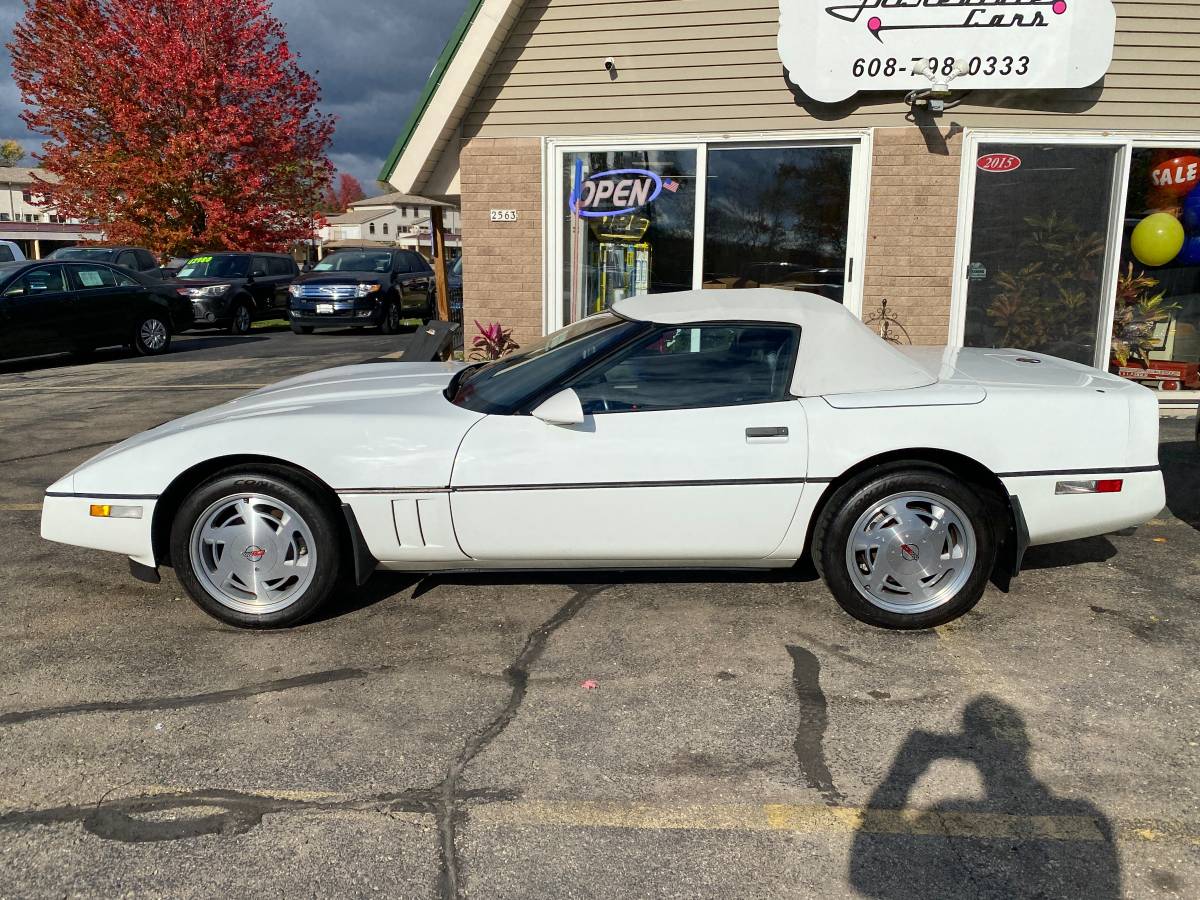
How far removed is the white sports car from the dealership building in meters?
5.07

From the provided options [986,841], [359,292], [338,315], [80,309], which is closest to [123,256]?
[338,315]

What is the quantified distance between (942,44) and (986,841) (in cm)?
735

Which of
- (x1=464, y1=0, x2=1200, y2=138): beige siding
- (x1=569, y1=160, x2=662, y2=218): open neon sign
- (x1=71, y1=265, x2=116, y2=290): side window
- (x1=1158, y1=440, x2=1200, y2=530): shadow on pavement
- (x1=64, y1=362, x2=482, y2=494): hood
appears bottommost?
(x1=1158, y1=440, x2=1200, y2=530): shadow on pavement

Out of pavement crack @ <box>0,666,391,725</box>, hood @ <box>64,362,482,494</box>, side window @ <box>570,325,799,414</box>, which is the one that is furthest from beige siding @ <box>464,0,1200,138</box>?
pavement crack @ <box>0,666,391,725</box>

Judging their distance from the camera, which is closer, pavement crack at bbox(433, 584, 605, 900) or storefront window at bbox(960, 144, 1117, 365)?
pavement crack at bbox(433, 584, 605, 900)

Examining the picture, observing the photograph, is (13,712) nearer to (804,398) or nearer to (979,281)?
(804,398)

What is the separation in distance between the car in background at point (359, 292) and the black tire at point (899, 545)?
14654 millimetres

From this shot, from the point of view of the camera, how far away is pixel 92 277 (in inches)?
526

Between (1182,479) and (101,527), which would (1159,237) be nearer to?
(1182,479)

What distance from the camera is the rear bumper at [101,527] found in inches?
151

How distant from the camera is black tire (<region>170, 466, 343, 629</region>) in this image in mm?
3799

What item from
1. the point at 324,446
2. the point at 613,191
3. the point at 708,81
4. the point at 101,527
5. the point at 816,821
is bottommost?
the point at 816,821

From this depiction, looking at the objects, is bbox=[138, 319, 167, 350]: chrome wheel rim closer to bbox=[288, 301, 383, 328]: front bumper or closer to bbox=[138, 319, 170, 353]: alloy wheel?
bbox=[138, 319, 170, 353]: alloy wheel

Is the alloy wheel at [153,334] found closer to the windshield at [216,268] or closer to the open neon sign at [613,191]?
the windshield at [216,268]
